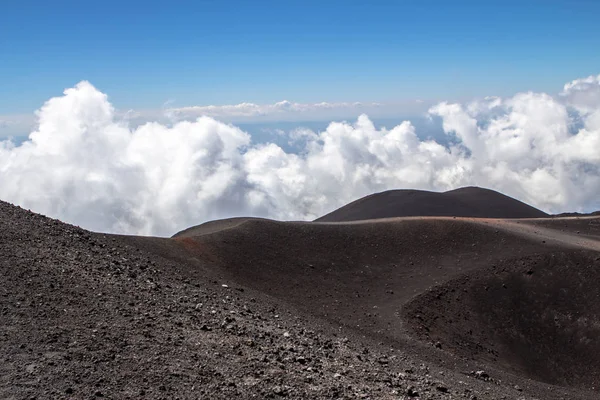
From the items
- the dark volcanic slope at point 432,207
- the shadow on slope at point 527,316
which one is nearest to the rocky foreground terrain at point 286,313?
the shadow on slope at point 527,316

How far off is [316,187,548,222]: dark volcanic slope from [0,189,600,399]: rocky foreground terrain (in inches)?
1154

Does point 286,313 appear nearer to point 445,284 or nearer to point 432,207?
point 445,284

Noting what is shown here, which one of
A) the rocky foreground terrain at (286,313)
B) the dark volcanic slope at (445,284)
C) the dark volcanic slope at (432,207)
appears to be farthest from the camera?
the dark volcanic slope at (432,207)

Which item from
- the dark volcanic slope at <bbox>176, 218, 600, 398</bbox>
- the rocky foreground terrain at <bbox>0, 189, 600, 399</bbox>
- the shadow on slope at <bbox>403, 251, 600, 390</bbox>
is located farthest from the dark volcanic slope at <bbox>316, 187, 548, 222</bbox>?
the shadow on slope at <bbox>403, 251, 600, 390</bbox>

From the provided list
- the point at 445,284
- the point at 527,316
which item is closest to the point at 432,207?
the point at 445,284

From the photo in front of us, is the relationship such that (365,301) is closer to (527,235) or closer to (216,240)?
(216,240)

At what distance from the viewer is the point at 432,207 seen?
64.6 m

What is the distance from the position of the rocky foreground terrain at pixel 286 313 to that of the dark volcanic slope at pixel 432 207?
96.2 ft

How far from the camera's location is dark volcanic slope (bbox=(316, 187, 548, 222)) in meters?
63.7

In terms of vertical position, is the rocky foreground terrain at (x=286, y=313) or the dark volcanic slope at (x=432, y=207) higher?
the dark volcanic slope at (x=432, y=207)

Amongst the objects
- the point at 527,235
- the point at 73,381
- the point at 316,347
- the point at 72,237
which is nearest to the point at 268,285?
the point at 72,237

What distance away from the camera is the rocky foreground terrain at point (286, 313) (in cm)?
956

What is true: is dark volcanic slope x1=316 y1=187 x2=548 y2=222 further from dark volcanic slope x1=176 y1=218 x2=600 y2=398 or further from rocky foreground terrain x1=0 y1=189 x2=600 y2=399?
dark volcanic slope x1=176 y1=218 x2=600 y2=398

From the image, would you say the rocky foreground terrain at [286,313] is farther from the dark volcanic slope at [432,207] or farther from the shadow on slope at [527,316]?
the dark volcanic slope at [432,207]
